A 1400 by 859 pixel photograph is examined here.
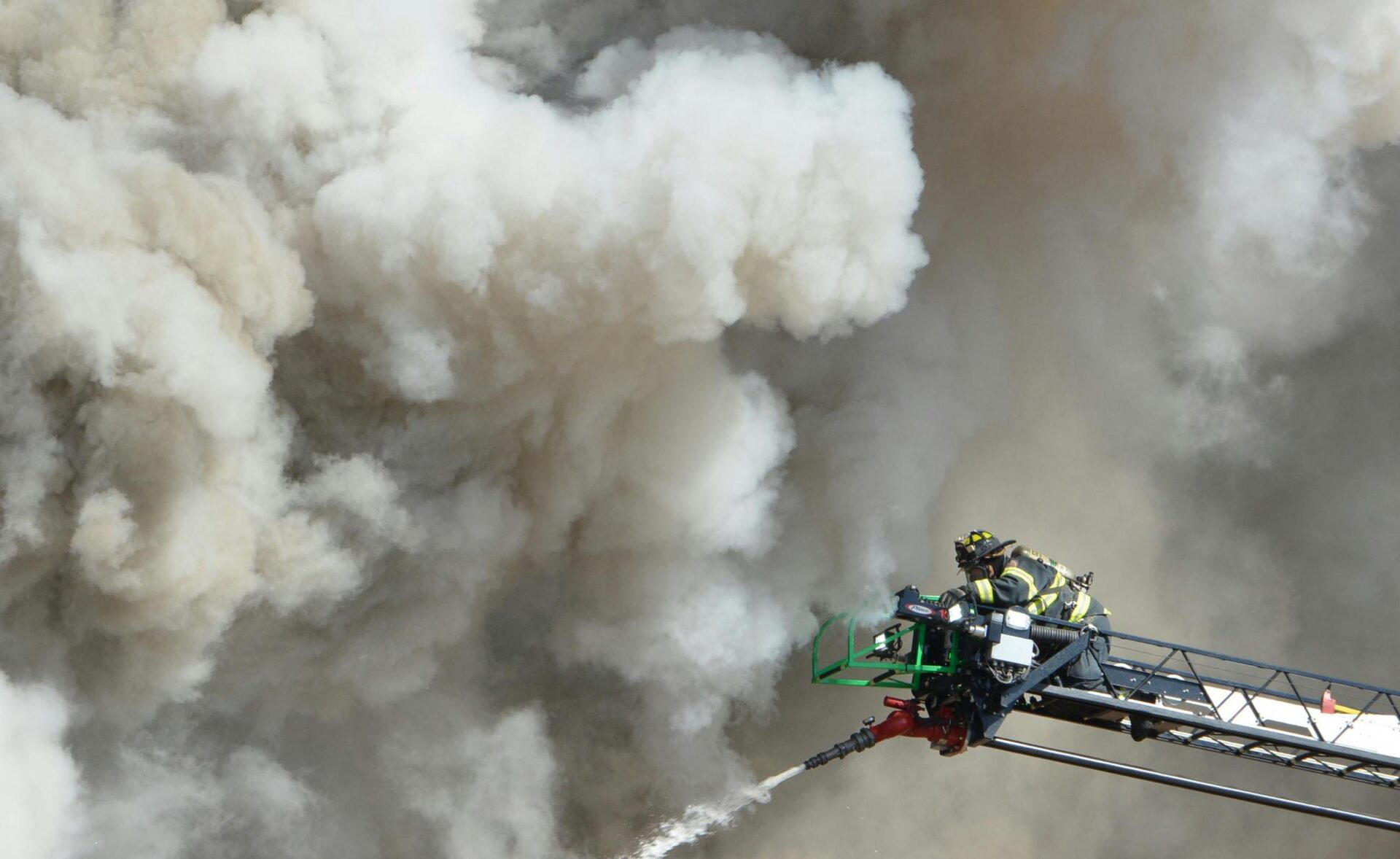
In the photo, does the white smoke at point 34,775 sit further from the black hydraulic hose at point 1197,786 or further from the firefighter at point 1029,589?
the black hydraulic hose at point 1197,786

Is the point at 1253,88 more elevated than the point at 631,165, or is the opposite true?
the point at 1253,88

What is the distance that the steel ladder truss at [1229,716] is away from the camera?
10969mm

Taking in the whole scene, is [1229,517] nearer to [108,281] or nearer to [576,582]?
[576,582]

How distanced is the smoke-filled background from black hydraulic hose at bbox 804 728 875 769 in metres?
3.81

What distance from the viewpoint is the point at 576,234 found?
12.2 metres

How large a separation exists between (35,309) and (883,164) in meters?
7.11

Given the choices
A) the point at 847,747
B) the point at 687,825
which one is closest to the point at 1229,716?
the point at 847,747

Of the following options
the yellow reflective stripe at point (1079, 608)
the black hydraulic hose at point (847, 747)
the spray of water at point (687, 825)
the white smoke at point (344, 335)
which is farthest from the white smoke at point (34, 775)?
the yellow reflective stripe at point (1079, 608)

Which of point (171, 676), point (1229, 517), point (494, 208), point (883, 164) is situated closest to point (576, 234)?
point (494, 208)

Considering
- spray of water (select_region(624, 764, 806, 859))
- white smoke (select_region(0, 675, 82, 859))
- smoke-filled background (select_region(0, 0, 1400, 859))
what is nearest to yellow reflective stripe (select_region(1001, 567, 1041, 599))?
smoke-filled background (select_region(0, 0, 1400, 859))

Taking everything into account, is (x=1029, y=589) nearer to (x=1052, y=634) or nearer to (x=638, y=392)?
(x=1052, y=634)

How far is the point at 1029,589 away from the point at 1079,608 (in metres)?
0.74

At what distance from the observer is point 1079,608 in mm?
11383

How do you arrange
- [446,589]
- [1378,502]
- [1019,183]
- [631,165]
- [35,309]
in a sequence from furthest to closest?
1. [1378,502]
2. [1019,183]
3. [446,589]
4. [631,165]
5. [35,309]
